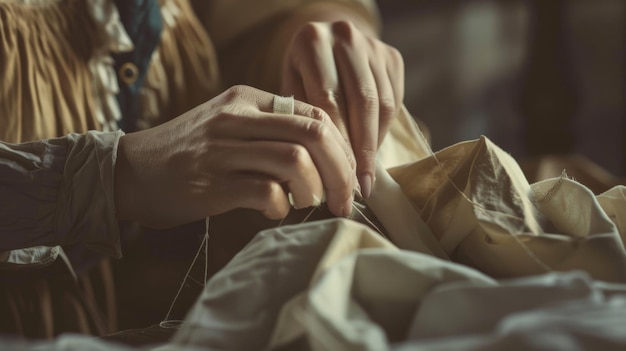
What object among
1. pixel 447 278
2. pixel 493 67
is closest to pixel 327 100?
pixel 447 278

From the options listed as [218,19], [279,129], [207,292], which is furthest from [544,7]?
[207,292]

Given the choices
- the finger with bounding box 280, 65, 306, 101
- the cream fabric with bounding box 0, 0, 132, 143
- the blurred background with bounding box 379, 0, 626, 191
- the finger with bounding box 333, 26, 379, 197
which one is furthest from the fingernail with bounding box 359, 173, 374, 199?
the blurred background with bounding box 379, 0, 626, 191

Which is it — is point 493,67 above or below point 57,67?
below

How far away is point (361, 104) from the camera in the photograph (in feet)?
1.62

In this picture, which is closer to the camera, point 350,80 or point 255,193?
point 255,193

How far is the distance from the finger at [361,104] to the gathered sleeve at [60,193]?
0.16m

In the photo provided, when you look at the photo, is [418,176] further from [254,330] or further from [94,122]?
[94,122]

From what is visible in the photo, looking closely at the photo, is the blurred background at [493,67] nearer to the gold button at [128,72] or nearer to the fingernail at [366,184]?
the gold button at [128,72]

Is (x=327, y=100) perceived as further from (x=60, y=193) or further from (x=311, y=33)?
(x=60, y=193)

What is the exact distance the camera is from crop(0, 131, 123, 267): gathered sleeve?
17.2 inches

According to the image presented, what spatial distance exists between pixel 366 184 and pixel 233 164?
0.10 m

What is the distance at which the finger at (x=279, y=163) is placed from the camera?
379mm

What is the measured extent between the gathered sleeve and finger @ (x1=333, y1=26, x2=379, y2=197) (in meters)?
0.16

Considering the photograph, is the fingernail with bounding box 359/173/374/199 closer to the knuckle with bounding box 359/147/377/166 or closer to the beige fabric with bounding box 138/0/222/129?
the knuckle with bounding box 359/147/377/166
